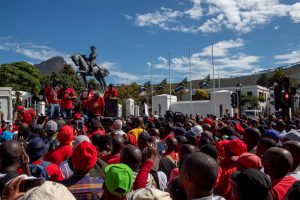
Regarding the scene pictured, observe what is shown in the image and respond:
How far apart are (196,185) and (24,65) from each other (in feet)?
214

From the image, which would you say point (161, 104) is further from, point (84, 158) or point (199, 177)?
point (199, 177)

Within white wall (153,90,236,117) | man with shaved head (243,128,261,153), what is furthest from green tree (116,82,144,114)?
man with shaved head (243,128,261,153)

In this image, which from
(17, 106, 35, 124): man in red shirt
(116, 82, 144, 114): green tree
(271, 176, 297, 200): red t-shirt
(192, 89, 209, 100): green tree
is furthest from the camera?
(192, 89, 209, 100): green tree

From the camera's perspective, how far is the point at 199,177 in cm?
271

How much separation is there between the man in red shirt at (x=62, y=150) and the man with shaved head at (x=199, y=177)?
2.75 metres

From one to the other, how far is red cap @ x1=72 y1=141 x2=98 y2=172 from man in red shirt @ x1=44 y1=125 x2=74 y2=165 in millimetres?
1609

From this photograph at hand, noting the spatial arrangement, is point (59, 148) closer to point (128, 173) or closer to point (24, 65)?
point (128, 173)

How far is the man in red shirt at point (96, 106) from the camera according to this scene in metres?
13.0

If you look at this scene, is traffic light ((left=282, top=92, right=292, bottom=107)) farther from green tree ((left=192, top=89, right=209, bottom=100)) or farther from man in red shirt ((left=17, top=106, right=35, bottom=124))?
green tree ((left=192, top=89, right=209, bottom=100))

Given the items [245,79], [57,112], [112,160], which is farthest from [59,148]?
[245,79]

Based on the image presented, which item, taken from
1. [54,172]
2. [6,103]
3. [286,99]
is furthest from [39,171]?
[6,103]

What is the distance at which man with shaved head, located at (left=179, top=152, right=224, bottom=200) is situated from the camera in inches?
105

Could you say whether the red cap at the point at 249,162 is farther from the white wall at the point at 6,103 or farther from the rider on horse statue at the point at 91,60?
the rider on horse statue at the point at 91,60

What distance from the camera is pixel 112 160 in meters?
4.86
